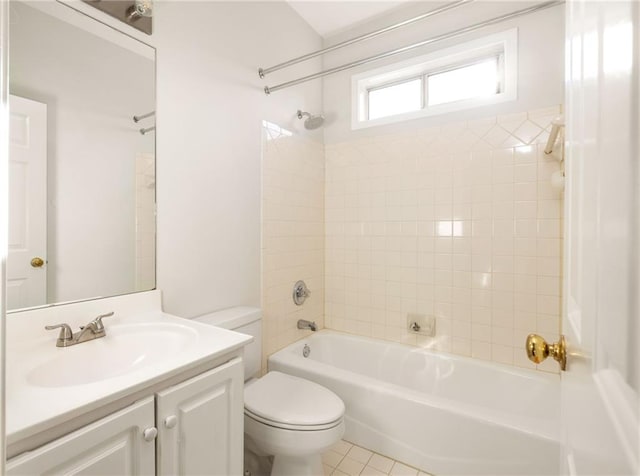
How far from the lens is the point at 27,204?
1012 mm

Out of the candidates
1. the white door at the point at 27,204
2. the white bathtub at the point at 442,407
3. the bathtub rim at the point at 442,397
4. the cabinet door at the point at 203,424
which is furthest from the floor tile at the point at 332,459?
A: the white door at the point at 27,204

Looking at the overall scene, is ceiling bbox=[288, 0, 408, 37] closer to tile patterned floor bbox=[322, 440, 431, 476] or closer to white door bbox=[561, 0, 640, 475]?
white door bbox=[561, 0, 640, 475]

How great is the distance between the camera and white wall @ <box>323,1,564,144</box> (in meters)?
1.76

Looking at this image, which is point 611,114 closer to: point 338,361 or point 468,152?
point 468,152

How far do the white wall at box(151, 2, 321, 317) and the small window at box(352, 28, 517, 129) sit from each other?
2.43 feet

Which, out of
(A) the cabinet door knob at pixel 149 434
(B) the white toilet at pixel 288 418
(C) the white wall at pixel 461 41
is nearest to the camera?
(A) the cabinet door knob at pixel 149 434

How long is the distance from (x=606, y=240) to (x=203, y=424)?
107 cm

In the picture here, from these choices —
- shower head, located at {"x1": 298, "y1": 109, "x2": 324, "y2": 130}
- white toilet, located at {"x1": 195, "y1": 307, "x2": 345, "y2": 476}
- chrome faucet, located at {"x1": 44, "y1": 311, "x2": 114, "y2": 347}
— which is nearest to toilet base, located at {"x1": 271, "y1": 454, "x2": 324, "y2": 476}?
white toilet, located at {"x1": 195, "y1": 307, "x2": 345, "y2": 476}

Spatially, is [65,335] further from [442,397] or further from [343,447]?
[442,397]

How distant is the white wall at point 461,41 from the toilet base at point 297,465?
2065mm

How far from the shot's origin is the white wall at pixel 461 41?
1.76 metres

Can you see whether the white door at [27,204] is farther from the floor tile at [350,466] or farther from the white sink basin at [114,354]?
the floor tile at [350,466]

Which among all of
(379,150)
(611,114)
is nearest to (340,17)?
(379,150)

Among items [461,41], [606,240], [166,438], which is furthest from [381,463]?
[461,41]
